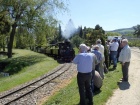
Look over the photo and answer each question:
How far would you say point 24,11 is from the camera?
37.9 m

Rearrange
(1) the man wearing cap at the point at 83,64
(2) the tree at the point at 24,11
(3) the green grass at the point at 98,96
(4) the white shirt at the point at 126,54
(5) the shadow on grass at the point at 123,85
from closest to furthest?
(1) the man wearing cap at the point at 83,64 → (3) the green grass at the point at 98,96 → (5) the shadow on grass at the point at 123,85 → (4) the white shirt at the point at 126,54 → (2) the tree at the point at 24,11

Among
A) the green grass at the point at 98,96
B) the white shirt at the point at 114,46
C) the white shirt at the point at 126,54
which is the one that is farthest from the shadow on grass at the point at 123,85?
the white shirt at the point at 114,46

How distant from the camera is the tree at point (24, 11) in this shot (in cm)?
3700

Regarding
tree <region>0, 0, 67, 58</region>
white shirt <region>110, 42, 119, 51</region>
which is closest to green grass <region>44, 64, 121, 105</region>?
white shirt <region>110, 42, 119, 51</region>

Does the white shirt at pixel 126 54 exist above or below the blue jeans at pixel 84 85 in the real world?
above

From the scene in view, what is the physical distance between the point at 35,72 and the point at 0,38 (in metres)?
18.0

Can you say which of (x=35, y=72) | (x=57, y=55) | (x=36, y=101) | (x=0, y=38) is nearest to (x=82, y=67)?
(x=36, y=101)

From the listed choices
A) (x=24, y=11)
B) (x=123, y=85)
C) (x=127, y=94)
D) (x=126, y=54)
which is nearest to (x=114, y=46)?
(x=126, y=54)

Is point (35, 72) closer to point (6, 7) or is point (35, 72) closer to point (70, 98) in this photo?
point (70, 98)

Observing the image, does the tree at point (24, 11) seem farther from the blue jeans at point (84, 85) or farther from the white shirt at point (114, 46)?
the blue jeans at point (84, 85)

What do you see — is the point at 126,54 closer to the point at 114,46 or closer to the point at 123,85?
the point at 123,85

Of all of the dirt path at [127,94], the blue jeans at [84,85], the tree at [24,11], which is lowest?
the dirt path at [127,94]

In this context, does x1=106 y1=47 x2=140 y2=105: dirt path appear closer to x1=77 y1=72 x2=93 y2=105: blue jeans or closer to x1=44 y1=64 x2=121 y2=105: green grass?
x1=44 y1=64 x2=121 y2=105: green grass

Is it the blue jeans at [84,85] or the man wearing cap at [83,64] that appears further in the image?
the blue jeans at [84,85]
